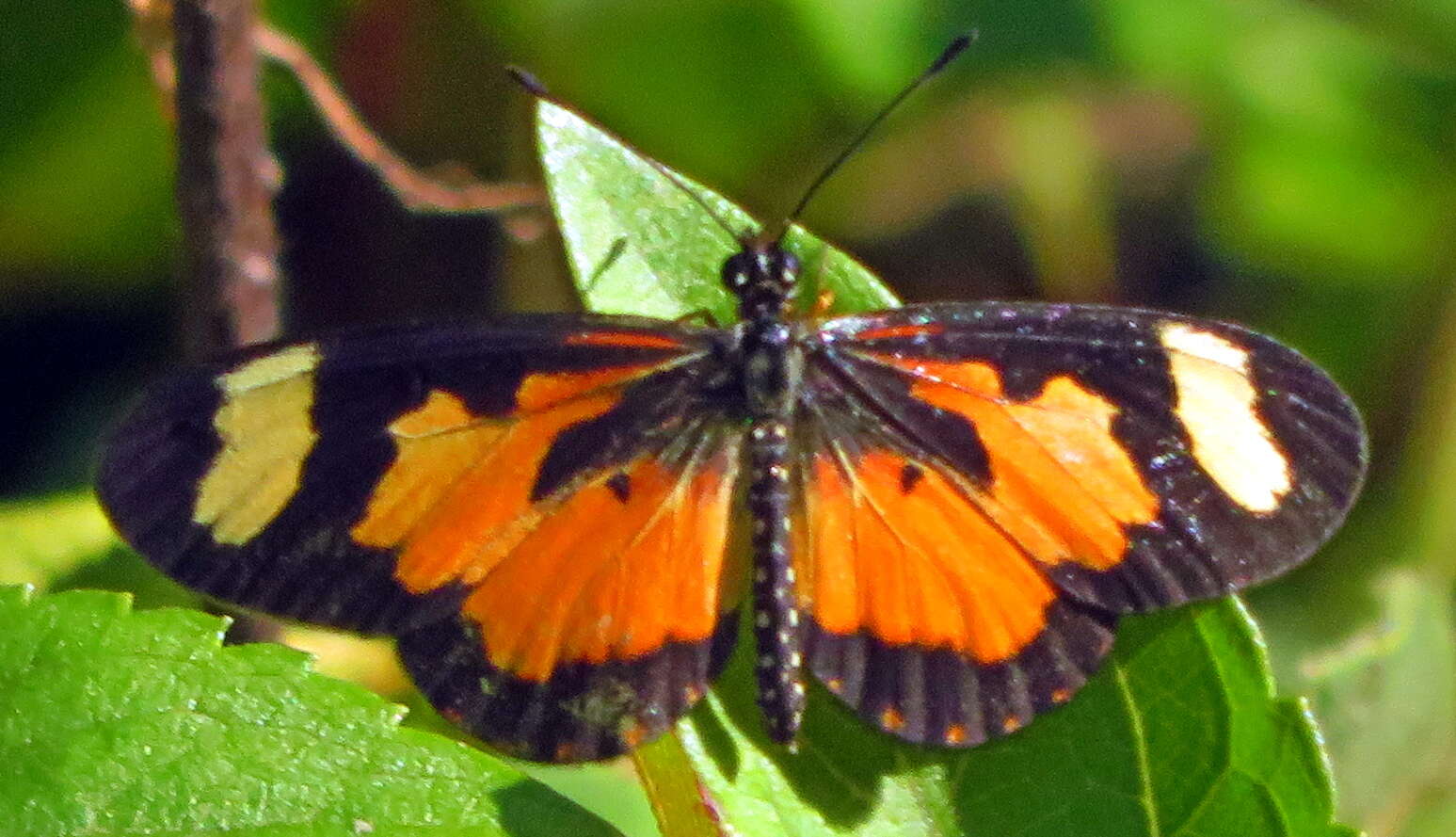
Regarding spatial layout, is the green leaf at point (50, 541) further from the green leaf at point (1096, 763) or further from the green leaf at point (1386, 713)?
the green leaf at point (1386, 713)

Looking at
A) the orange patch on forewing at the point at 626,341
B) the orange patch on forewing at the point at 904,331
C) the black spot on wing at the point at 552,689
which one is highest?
the orange patch on forewing at the point at 904,331

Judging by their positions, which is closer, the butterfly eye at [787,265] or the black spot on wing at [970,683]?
the black spot on wing at [970,683]

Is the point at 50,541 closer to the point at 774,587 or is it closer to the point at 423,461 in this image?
the point at 423,461

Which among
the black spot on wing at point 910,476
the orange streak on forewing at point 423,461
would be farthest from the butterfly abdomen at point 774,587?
the orange streak on forewing at point 423,461

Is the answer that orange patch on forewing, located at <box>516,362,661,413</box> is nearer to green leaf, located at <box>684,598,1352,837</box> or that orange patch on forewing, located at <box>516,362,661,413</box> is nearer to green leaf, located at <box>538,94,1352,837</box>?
green leaf, located at <box>538,94,1352,837</box>

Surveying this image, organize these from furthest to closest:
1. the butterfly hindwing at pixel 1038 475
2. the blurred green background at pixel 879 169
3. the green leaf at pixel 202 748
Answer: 1. the blurred green background at pixel 879 169
2. the butterfly hindwing at pixel 1038 475
3. the green leaf at pixel 202 748

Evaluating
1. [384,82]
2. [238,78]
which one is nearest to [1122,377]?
[238,78]

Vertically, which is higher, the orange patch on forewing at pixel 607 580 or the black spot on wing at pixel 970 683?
the orange patch on forewing at pixel 607 580
